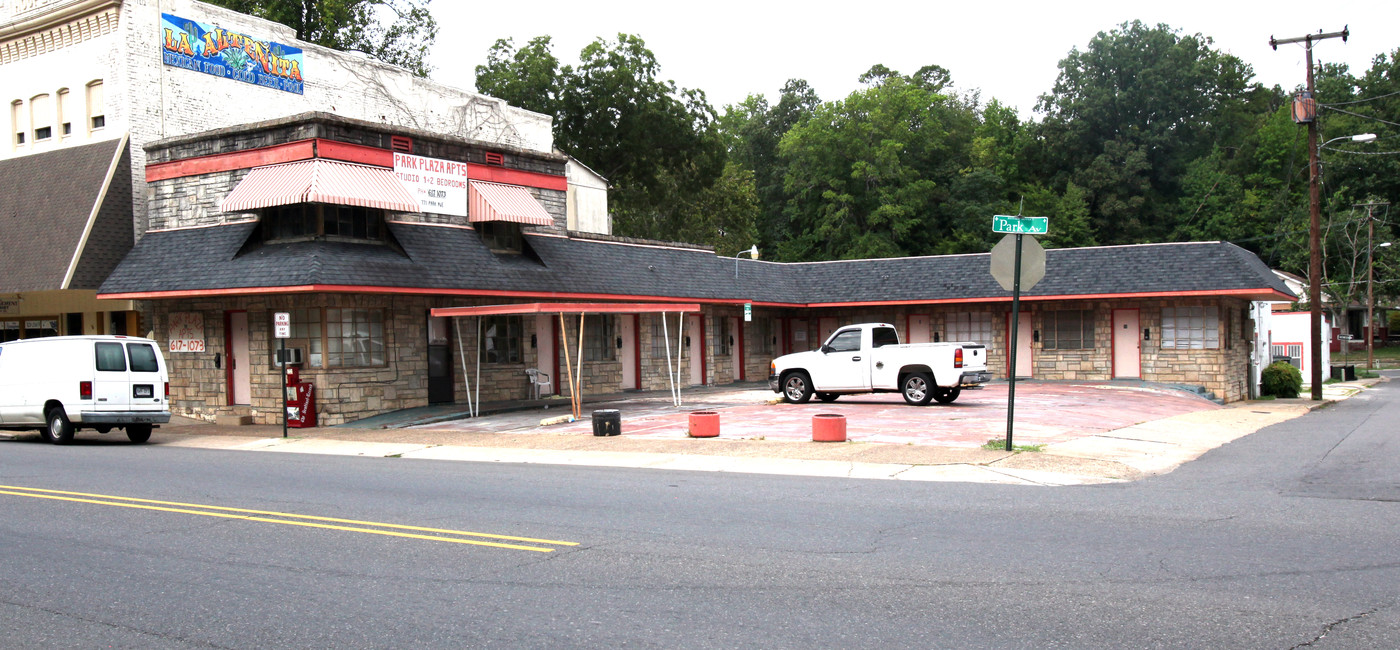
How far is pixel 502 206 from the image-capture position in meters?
25.5

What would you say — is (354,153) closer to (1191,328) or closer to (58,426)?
(58,426)

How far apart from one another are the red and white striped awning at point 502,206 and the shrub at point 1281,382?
24213 millimetres

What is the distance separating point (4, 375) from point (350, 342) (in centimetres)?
648

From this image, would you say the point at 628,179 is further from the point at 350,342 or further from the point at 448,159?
the point at 350,342

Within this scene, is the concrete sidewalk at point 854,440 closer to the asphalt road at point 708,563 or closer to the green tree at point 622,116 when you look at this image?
the asphalt road at point 708,563

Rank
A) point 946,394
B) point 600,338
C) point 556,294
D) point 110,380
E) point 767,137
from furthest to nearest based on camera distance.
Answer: point 767,137, point 600,338, point 556,294, point 946,394, point 110,380

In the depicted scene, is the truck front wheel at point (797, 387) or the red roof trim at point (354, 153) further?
the truck front wheel at point (797, 387)

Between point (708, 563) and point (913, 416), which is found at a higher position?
point (708, 563)

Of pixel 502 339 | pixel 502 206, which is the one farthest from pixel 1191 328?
pixel 502 206

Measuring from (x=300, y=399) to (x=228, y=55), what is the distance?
36.4 feet

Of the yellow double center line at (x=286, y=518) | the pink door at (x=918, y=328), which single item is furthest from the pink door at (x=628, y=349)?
the yellow double center line at (x=286, y=518)

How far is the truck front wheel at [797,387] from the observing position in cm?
2431

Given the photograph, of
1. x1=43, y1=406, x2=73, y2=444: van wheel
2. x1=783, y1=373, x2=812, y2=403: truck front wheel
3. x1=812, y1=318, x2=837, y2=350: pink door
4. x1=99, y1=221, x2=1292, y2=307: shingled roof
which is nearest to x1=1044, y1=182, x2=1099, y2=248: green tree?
x1=812, y1=318, x2=837, y2=350: pink door

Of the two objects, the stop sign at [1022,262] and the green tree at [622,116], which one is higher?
the green tree at [622,116]
